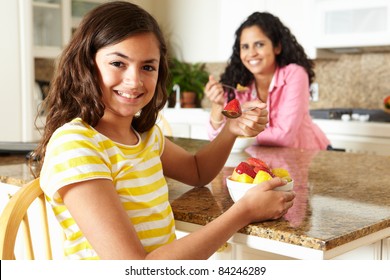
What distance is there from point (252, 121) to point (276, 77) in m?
1.23

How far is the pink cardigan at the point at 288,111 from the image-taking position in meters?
2.55

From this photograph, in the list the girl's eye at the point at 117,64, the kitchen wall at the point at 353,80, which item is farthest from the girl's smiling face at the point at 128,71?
the kitchen wall at the point at 353,80

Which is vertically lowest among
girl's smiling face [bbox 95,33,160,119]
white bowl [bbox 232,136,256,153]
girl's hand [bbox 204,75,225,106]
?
white bowl [bbox 232,136,256,153]

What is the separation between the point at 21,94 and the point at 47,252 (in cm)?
281

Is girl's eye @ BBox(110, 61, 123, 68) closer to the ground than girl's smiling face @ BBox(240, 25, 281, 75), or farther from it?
closer to the ground

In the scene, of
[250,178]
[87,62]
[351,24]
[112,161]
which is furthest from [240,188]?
[351,24]

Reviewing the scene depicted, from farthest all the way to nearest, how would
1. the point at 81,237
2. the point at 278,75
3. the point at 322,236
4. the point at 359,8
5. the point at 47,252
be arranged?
the point at 359,8, the point at 278,75, the point at 47,252, the point at 81,237, the point at 322,236

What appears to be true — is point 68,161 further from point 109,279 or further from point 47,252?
point 47,252

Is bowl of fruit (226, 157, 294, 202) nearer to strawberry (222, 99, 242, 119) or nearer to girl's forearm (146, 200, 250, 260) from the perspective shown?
girl's forearm (146, 200, 250, 260)

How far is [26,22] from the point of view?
3.96m

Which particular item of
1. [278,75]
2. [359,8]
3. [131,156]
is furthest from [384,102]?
[131,156]

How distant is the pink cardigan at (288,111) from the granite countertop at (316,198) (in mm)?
343

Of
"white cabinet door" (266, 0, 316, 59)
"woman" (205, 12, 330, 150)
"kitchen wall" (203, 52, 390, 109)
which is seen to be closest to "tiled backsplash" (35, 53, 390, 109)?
"kitchen wall" (203, 52, 390, 109)

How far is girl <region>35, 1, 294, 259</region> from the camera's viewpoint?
1.08 meters
